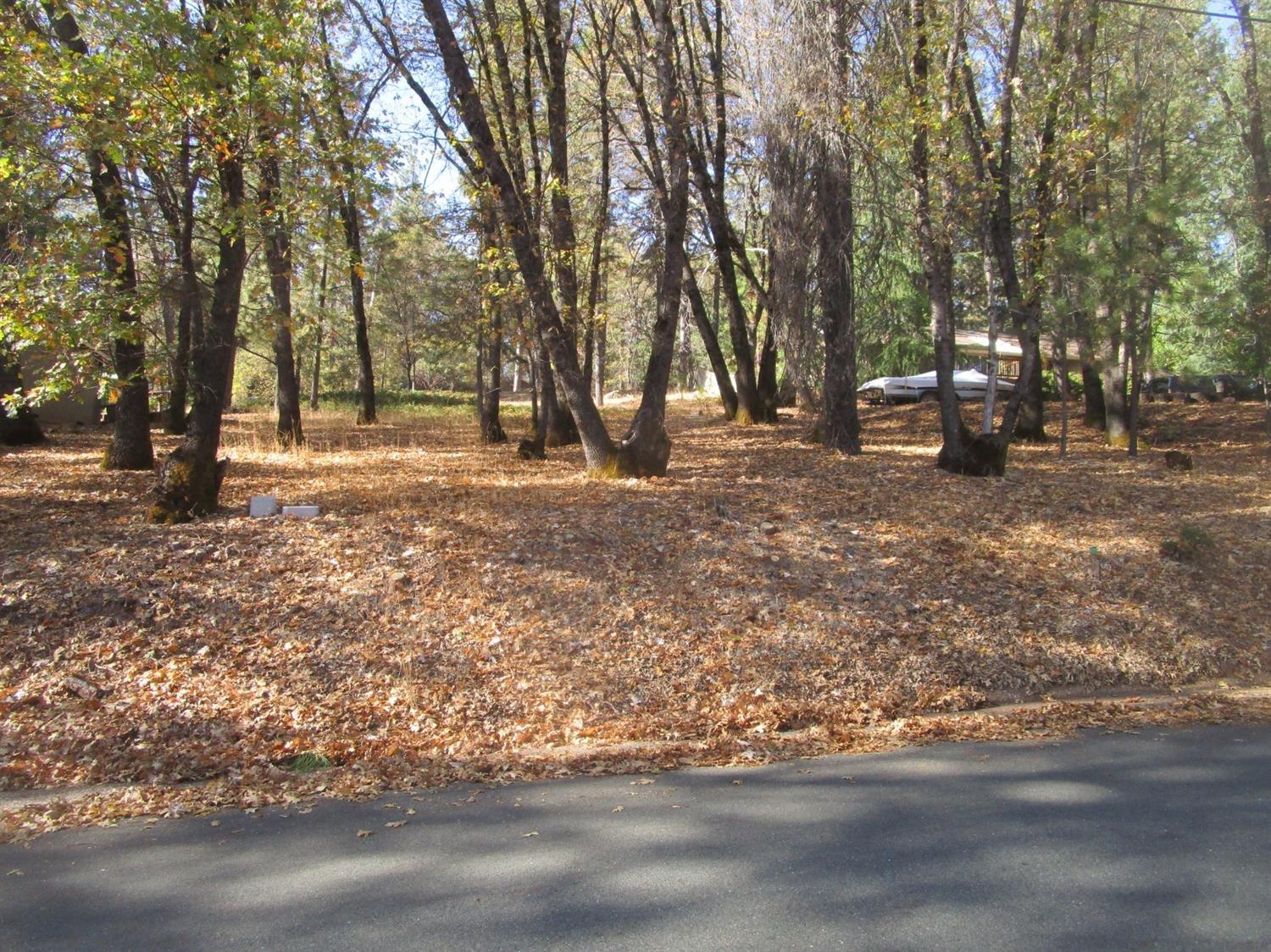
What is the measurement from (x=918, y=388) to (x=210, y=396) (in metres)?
25.5

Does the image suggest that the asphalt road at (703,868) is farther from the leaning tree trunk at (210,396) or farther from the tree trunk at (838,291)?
the tree trunk at (838,291)

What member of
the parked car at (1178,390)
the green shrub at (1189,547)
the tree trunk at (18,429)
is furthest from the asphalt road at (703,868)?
the parked car at (1178,390)

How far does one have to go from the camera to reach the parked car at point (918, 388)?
29.6 metres

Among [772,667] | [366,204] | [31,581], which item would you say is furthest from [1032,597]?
[31,581]

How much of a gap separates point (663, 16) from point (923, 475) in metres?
6.96

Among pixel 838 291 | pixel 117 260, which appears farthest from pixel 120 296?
pixel 838 291

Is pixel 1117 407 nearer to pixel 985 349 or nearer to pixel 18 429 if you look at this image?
pixel 985 349

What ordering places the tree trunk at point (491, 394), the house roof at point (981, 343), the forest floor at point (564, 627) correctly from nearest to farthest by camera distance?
the forest floor at point (564, 627) → the tree trunk at point (491, 394) → the house roof at point (981, 343)

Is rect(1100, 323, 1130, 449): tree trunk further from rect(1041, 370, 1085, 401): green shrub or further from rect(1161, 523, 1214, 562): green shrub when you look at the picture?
rect(1161, 523, 1214, 562): green shrub

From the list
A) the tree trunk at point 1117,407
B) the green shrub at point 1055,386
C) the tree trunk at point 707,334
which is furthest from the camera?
the green shrub at point 1055,386

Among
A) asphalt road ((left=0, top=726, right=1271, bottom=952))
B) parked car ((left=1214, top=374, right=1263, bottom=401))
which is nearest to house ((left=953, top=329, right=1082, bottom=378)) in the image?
parked car ((left=1214, top=374, right=1263, bottom=401))

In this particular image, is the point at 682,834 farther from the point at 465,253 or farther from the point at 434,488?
the point at 465,253

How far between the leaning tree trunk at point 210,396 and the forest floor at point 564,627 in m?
0.35

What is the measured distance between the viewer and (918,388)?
1206 inches
